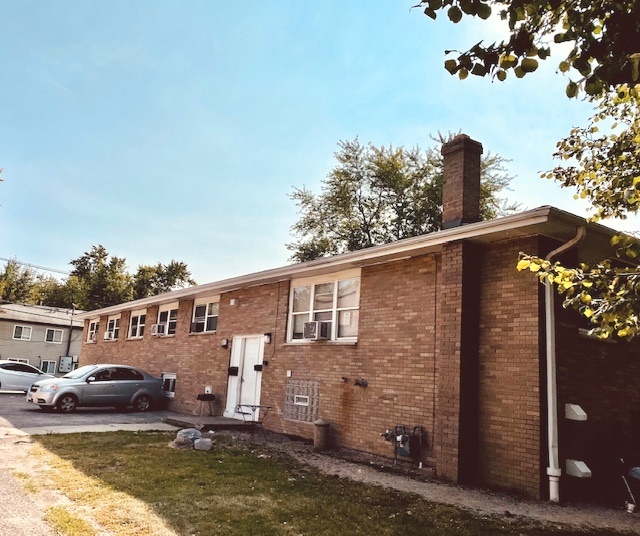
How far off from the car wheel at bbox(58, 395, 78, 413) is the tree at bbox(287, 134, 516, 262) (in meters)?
20.9

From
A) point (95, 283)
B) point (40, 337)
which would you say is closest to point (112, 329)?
point (40, 337)

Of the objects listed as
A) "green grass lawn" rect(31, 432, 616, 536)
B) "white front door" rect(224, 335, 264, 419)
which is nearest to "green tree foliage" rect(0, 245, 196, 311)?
"white front door" rect(224, 335, 264, 419)

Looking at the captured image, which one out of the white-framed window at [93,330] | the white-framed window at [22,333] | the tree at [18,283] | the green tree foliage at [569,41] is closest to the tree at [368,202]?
the white-framed window at [93,330]

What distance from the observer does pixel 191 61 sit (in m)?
9.39

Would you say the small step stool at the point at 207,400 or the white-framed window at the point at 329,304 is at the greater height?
the white-framed window at the point at 329,304

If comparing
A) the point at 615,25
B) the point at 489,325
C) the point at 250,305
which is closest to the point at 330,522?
the point at 489,325

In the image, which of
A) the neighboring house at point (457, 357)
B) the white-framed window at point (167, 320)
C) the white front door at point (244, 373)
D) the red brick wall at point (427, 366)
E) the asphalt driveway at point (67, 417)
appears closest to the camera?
the neighboring house at point (457, 357)

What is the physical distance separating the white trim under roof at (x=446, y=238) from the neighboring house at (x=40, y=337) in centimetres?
2900

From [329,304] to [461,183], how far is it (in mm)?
4248

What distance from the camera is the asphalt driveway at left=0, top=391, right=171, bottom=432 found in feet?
39.9

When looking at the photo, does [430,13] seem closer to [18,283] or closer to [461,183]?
[461,183]

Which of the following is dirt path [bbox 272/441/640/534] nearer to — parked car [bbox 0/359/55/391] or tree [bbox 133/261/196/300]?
parked car [bbox 0/359/55/391]

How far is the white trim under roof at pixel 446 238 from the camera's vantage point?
24.2ft

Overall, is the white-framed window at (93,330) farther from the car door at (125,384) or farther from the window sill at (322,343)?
the window sill at (322,343)
